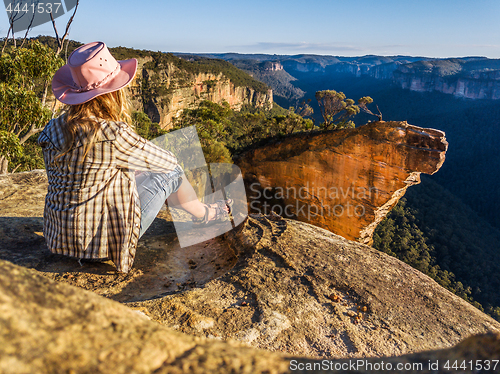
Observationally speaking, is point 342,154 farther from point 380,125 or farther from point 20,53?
point 20,53

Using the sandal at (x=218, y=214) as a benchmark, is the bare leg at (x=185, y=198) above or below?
above

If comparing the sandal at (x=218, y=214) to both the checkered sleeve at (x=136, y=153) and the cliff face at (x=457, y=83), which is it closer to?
the checkered sleeve at (x=136, y=153)

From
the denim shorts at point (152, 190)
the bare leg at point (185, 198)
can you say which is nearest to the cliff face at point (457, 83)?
the bare leg at point (185, 198)

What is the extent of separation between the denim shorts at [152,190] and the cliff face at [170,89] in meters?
38.5

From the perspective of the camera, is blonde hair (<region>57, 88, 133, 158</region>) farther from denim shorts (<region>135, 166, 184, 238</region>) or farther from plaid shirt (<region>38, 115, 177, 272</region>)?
denim shorts (<region>135, 166, 184, 238</region>)

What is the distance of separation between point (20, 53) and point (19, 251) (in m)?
6.29

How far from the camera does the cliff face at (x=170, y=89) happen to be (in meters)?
46.8

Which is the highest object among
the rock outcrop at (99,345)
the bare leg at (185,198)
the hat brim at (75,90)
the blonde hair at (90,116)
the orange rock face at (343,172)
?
the hat brim at (75,90)

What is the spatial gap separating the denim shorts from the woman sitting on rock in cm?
10

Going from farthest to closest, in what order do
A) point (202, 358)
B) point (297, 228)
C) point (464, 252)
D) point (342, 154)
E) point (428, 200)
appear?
point (428, 200), point (464, 252), point (342, 154), point (297, 228), point (202, 358)

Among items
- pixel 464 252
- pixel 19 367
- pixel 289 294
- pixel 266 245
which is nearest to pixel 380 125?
pixel 266 245

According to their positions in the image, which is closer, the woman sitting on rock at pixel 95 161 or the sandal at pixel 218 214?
the woman sitting on rock at pixel 95 161

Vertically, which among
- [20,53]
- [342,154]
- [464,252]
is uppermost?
[20,53]

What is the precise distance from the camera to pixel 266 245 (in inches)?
130
